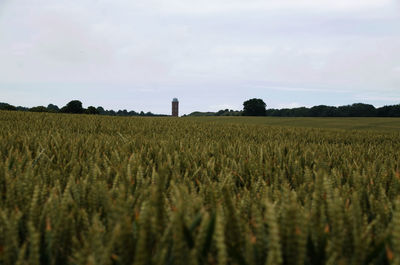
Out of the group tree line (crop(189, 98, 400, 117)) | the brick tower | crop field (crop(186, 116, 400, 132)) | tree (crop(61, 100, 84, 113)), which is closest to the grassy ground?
crop field (crop(186, 116, 400, 132))

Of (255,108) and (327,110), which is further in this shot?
(255,108)

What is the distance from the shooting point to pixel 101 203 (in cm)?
134

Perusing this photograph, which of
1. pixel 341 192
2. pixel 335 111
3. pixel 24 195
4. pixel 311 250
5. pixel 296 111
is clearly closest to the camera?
pixel 311 250

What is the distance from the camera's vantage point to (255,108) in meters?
89.4

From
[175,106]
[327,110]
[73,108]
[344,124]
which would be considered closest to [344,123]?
[344,124]

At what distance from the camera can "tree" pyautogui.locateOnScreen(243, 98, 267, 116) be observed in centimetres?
A: 8944

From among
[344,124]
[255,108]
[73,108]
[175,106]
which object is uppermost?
[175,106]

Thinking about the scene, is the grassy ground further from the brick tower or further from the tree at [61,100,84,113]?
the brick tower

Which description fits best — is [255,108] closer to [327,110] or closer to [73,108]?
[327,110]

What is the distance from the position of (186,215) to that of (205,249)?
0.14 metres

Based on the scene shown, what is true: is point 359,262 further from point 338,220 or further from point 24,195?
point 24,195

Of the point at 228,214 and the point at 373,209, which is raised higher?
the point at 228,214

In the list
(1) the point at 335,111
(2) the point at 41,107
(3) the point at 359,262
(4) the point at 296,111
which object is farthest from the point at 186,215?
(4) the point at 296,111

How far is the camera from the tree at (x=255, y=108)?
89438 millimetres
